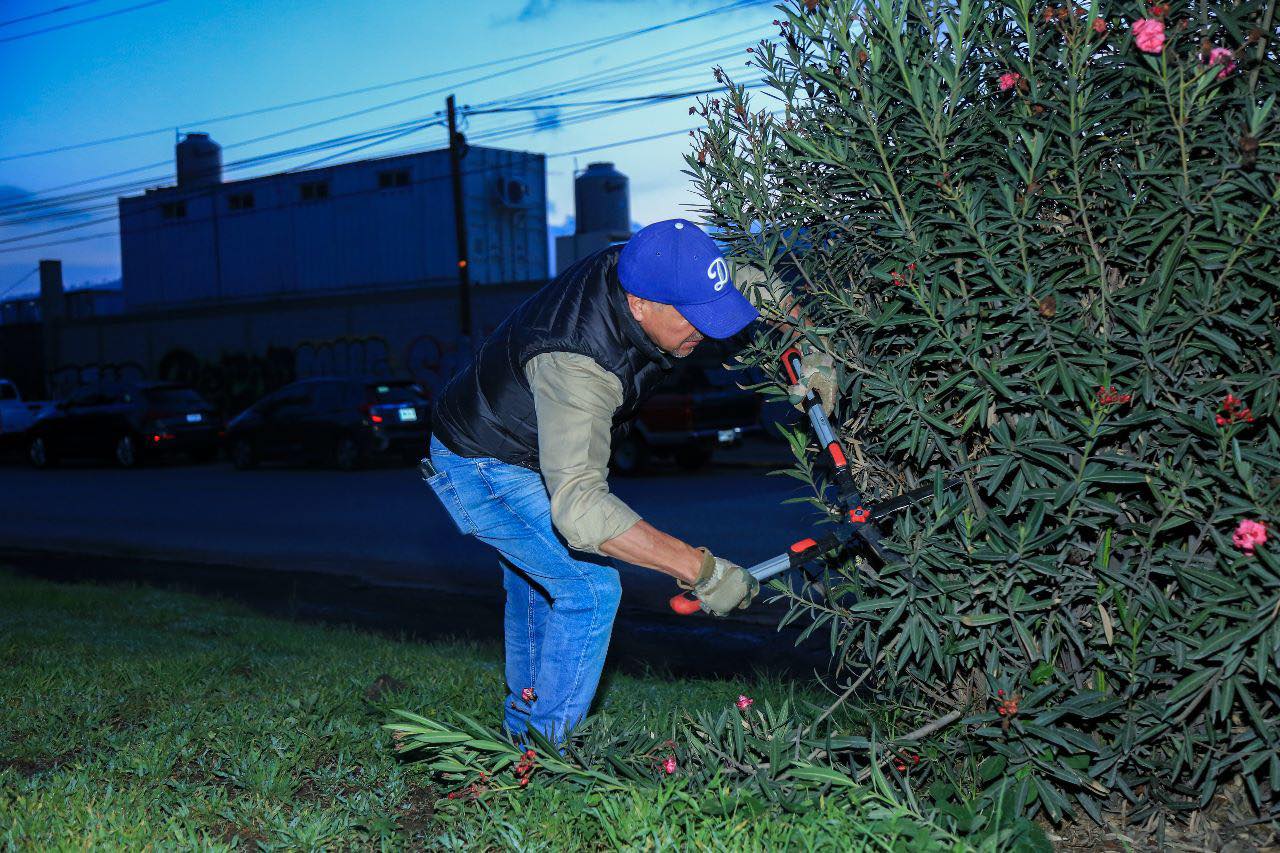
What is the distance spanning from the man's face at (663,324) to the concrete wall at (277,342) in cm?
2462

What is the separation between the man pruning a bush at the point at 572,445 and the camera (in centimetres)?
324

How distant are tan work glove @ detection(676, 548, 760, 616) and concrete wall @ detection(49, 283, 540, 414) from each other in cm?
2498

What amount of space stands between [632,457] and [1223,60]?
1517cm

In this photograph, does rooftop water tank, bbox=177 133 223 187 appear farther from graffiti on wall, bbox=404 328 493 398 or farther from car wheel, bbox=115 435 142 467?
car wheel, bbox=115 435 142 467

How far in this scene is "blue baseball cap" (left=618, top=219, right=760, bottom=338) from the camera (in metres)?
3.26

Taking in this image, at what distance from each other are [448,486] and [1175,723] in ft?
7.85

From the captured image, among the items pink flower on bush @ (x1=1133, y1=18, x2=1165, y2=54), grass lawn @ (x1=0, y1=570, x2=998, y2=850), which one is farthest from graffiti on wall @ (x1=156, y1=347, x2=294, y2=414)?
pink flower on bush @ (x1=1133, y1=18, x2=1165, y2=54)

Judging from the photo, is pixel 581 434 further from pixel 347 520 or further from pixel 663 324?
pixel 347 520

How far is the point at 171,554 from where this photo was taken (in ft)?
38.3

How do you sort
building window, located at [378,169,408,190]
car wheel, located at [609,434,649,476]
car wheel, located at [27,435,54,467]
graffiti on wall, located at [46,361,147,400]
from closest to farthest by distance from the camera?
1. car wheel, located at [609,434,649,476]
2. car wheel, located at [27,435,54,467]
3. building window, located at [378,169,408,190]
4. graffiti on wall, located at [46,361,147,400]

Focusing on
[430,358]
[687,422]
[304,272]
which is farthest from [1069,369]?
[304,272]

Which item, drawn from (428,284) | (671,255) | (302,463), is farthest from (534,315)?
(428,284)

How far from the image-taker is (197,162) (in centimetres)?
4616

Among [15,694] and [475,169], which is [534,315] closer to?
[15,694]
